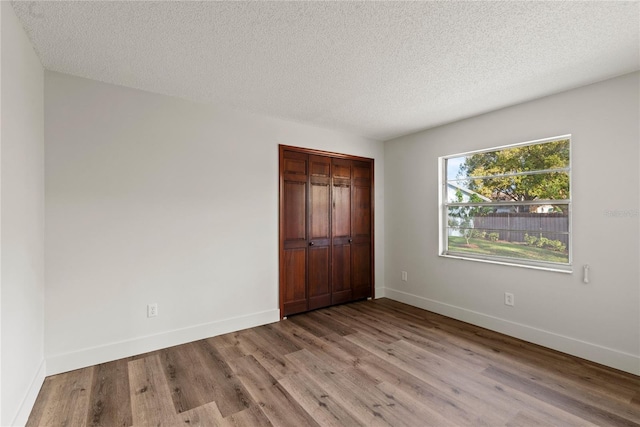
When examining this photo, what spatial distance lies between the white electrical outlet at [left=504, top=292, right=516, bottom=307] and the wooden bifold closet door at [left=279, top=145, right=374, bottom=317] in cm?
182

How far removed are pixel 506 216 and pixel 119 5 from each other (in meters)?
3.79

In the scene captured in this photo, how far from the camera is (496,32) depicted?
6.13 feet

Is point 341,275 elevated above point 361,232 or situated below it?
below

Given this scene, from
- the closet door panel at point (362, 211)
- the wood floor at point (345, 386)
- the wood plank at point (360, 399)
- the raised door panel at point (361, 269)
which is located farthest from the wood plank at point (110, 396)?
the closet door panel at point (362, 211)

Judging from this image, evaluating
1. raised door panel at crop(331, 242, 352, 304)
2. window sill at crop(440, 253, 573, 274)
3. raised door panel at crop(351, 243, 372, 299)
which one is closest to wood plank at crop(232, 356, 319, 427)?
raised door panel at crop(331, 242, 352, 304)

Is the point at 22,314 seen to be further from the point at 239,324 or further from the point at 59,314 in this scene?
the point at 239,324

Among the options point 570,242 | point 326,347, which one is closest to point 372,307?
point 326,347

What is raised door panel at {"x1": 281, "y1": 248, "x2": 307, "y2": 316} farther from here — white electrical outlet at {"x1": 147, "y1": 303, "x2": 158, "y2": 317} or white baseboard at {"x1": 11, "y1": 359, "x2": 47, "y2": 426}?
white baseboard at {"x1": 11, "y1": 359, "x2": 47, "y2": 426}

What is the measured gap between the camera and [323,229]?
4.04 m

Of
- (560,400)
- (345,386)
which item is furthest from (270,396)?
(560,400)

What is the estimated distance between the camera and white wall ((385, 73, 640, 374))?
2.40 meters

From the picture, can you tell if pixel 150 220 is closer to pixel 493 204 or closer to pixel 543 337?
pixel 493 204

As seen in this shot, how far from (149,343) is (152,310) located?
30cm

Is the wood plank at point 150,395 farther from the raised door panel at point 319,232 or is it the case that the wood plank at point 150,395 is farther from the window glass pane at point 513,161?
the window glass pane at point 513,161
